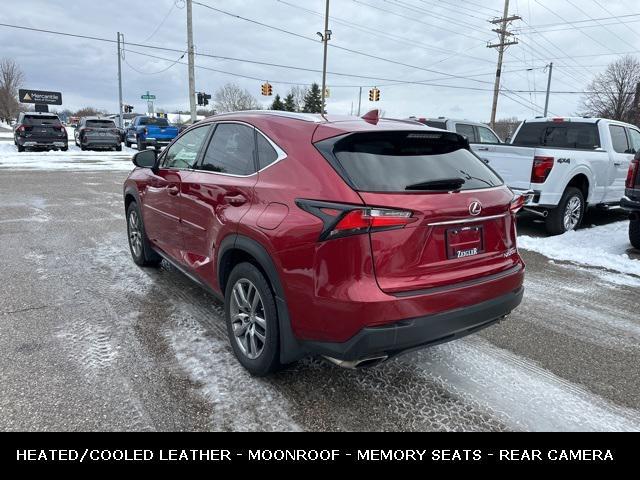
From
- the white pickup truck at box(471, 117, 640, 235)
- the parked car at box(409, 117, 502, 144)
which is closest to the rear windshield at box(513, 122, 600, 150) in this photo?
the white pickup truck at box(471, 117, 640, 235)

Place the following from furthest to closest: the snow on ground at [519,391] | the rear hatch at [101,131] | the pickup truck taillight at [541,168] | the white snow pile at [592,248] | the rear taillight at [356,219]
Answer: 1. the rear hatch at [101,131]
2. the pickup truck taillight at [541,168]
3. the white snow pile at [592,248]
4. the snow on ground at [519,391]
5. the rear taillight at [356,219]

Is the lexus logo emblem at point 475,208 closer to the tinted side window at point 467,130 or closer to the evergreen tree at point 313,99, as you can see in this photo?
the tinted side window at point 467,130

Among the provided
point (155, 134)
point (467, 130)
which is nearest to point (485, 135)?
point (467, 130)

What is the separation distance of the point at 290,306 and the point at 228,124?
1725 mm

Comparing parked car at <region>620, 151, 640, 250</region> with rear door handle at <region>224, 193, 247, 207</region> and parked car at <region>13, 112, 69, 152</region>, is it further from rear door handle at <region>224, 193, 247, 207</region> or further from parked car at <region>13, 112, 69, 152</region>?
parked car at <region>13, 112, 69, 152</region>

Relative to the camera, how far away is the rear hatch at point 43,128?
22156 millimetres

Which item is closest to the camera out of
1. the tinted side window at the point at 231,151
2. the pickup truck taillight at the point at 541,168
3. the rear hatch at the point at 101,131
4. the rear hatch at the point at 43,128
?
the tinted side window at the point at 231,151

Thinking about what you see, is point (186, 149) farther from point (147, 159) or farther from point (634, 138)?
point (634, 138)

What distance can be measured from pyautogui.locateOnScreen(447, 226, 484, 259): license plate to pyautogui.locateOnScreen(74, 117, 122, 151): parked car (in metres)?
25.2

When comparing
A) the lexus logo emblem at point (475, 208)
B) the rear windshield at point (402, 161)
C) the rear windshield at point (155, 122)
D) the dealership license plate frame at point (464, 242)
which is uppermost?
the rear windshield at point (155, 122)

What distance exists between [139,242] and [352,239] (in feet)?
12.2

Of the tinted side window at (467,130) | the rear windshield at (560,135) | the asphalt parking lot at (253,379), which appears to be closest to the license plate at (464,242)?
the asphalt parking lot at (253,379)

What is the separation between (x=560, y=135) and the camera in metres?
8.98

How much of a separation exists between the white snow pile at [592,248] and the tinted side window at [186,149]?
16.5 ft
